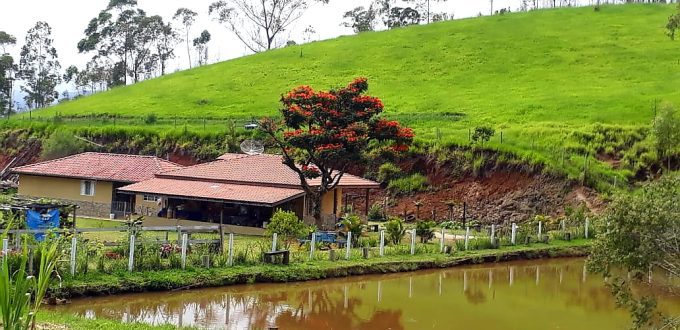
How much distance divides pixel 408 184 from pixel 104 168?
1587 cm

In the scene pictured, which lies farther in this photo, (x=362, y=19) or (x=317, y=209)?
(x=362, y=19)

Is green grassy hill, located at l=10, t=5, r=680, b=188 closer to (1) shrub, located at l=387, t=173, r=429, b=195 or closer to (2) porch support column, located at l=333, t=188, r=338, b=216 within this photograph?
(1) shrub, located at l=387, t=173, r=429, b=195

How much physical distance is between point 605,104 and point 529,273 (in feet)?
87.7

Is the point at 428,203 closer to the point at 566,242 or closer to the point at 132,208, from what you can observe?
the point at 566,242

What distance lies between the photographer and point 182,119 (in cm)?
5353

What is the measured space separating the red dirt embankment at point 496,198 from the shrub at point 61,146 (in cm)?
2085

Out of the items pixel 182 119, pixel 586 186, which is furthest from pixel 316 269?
pixel 182 119

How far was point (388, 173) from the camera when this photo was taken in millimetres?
39656

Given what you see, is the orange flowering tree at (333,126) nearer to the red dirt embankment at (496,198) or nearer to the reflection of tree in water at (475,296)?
the reflection of tree in water at (475,296)

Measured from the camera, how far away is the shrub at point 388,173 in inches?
1558

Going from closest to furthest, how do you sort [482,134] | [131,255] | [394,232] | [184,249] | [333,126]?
[131,255]
[184,249]
[394,232]
[333,126]
[482,134]

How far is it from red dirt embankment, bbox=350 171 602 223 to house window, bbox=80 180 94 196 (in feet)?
44.8

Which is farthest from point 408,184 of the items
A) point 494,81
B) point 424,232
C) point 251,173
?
point 494,81

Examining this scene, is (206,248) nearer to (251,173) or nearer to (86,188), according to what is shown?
(251,173)
